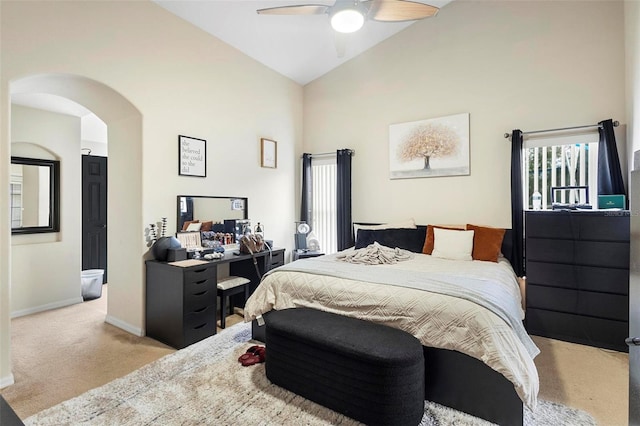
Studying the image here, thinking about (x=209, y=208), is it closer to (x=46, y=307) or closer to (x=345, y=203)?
(x=345, y=203)

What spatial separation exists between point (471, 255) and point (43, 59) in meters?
4.08

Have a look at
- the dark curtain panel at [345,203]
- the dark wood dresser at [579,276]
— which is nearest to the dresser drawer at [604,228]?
the dark wood dresser at [579,276]

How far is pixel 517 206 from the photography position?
347cm

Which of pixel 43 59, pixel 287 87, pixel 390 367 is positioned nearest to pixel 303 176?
pixel 287 87

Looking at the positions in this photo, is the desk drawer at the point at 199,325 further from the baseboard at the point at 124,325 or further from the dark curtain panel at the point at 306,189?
the dark curtain panel at the point at 306,189

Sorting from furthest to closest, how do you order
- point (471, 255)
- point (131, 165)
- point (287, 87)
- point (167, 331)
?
1. point (287, 87)
2. point (471, 255)
3. point (131, 165)
4. point (167, 331)

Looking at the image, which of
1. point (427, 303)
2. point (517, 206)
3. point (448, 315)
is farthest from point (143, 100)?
point (517, 206)

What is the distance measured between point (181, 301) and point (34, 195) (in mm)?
2512

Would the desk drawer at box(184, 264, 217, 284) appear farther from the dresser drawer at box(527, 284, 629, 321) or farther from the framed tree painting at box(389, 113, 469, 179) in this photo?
the dresser drawer at box(527, 284, 629, 321)

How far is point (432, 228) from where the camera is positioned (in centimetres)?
375

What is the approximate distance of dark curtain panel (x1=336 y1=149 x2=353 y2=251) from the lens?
4531 mm

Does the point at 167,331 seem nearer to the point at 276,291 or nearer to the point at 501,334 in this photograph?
the point at 276,291

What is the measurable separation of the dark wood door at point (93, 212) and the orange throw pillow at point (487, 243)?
5.23 m

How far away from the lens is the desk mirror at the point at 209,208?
3.35m
